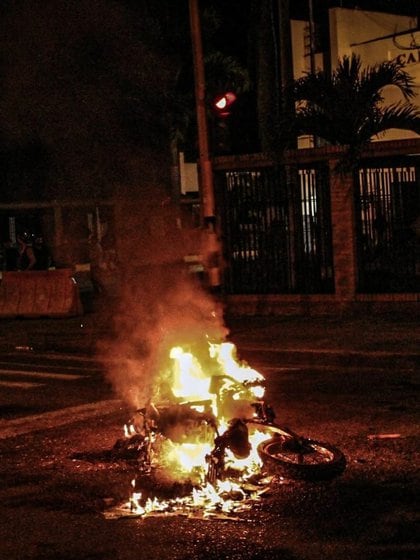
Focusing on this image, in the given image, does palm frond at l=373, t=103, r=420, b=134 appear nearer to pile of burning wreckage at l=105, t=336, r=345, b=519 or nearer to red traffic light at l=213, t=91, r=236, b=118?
red traffic light at l=213, t=91, r=236, b=118

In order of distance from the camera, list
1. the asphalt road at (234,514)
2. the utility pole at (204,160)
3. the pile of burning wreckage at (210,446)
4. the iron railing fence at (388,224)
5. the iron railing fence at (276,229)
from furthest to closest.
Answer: the iron railing fence at (276,229), the iron railing fence at (388,224), the utility pole at (204,160), the pile of burning wreckage at (210,446), the asphalt road at (234,514)

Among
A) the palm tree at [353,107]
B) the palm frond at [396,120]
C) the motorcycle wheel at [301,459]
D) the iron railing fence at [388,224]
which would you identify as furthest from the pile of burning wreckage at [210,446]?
the palm frond at [396,120]

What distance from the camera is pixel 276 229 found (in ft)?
59.2

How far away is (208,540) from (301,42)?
82.0 feet

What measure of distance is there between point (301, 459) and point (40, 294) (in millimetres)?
13031

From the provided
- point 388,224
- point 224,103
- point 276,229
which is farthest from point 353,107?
point 224,103

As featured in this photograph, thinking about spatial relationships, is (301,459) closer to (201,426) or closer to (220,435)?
(220,435)

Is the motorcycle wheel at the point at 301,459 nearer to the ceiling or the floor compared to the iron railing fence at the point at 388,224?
nearer to the floor

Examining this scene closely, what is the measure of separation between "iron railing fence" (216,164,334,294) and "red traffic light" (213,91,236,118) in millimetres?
3911

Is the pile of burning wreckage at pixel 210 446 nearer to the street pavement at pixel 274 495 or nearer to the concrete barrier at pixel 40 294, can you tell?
the street pavement at pixel 274 495

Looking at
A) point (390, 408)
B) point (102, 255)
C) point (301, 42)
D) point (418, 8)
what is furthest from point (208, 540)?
point (301, 42)

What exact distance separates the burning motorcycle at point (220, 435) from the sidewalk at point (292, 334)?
510 centimetres

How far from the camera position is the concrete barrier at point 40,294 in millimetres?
19141

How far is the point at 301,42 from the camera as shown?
29141 mm
